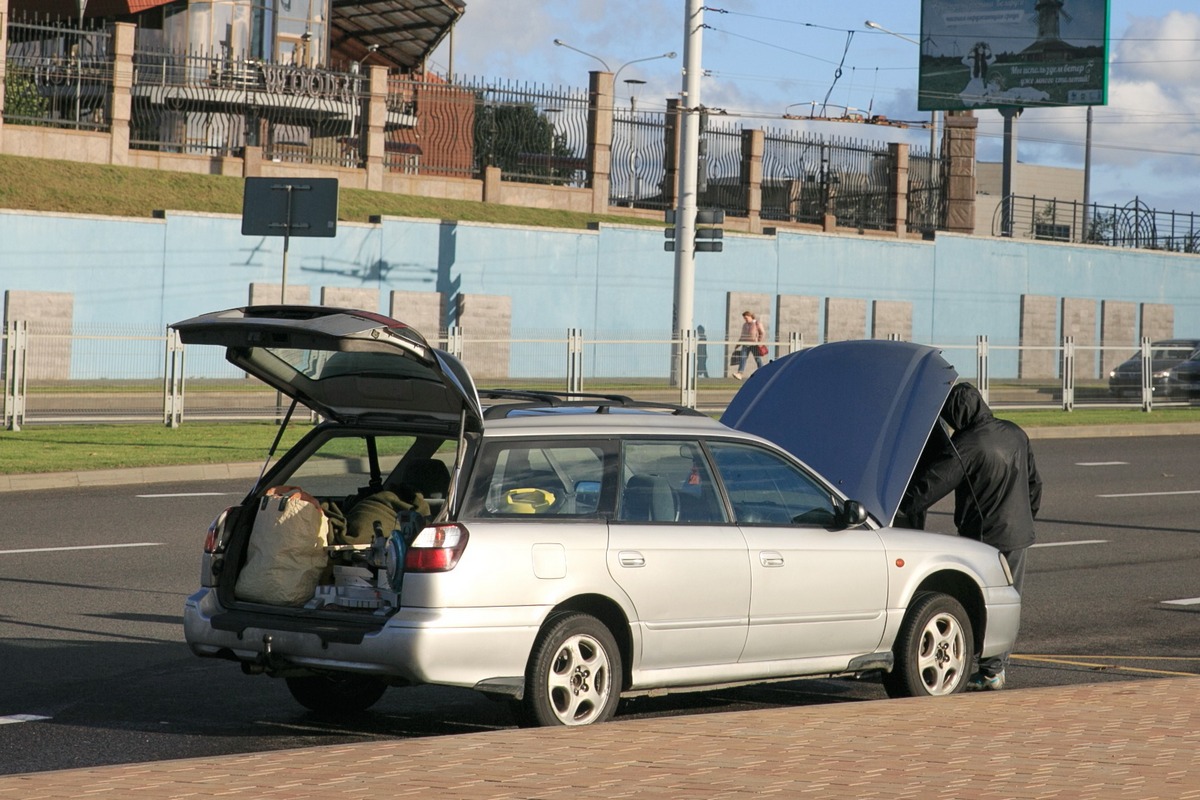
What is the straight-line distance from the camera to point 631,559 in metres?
7.13

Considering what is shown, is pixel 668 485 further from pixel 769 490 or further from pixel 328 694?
pixel 328 694

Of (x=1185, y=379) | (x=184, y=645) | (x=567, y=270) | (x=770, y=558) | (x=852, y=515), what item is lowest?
(x=184, y=645)

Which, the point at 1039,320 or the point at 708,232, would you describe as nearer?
the point at 708,232

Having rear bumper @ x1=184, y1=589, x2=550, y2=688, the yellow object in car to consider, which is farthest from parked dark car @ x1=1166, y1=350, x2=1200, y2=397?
rear bumper @ x1=184, y1=589, x2=550, y2=688

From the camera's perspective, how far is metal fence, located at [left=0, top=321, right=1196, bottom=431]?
976 inches

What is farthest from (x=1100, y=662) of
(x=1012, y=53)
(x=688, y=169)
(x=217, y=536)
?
(x=1012, y=53)

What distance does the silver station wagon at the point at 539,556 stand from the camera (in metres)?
6.77

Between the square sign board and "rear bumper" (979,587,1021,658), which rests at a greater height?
the square sign board

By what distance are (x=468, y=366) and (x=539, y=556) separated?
25.1 metres

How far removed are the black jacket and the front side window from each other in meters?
1.01

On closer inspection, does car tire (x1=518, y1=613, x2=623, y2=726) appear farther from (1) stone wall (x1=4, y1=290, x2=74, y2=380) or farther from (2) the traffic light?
(1) stone wall (x1=4, y1=290, x2=74, y2=380)

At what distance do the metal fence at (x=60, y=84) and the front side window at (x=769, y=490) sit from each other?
34159 mm

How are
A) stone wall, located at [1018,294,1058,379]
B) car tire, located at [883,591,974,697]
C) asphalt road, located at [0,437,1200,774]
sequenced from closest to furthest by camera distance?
asphalt road, located at [0,437,1200,774] → car tire, located at [883,591,974,697] → stone wall, located at [1018,294,1058,379]

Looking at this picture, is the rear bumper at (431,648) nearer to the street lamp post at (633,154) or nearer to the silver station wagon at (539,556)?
the silver station wagon at (539,556)
